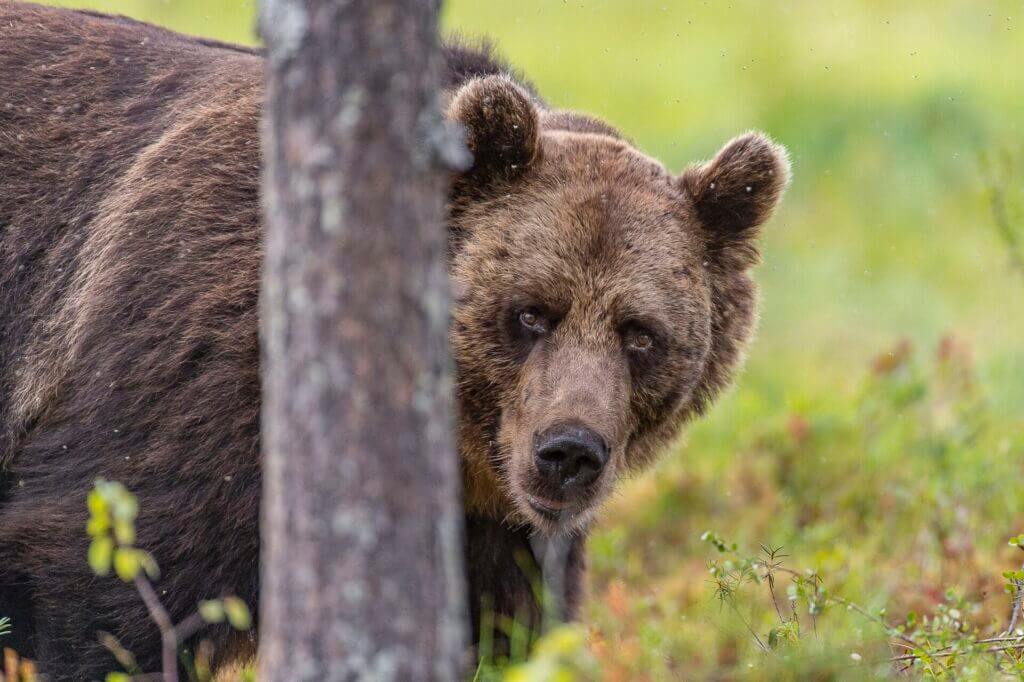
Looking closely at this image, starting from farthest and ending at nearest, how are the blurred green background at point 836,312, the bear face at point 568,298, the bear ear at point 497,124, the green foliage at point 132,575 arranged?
the blurred green background at point 836,312
the bear ear at point 497,124
the bear face at point 568,298
the green foliage at point 132,575

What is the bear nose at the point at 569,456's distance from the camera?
4.35 meters

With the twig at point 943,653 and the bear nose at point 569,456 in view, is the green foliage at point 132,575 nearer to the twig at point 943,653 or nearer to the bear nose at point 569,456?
the bear nose at point 569,456

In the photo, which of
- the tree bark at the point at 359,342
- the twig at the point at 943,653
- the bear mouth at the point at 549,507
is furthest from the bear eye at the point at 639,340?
the tree bark at the point at 359,342

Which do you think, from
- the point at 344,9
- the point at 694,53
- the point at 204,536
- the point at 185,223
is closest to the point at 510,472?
the point at 204,536

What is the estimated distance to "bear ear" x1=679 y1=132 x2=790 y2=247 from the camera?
5.21 metres

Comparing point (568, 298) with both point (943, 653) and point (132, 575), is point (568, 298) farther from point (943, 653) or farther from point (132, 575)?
point (132, 575)

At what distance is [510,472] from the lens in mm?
4660

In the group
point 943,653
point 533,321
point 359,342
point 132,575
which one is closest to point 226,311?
point 533,321

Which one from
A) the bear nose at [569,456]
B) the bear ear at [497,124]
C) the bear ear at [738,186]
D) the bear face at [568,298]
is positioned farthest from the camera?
the bear ear at [738,186]

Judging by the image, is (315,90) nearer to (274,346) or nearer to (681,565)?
(274,346)

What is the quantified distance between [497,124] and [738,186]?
1056mm

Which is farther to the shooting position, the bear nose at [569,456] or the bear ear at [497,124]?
the bear ear at [497,124]

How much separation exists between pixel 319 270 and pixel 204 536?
2.11m

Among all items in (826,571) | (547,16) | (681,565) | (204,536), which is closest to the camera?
(204,536)
